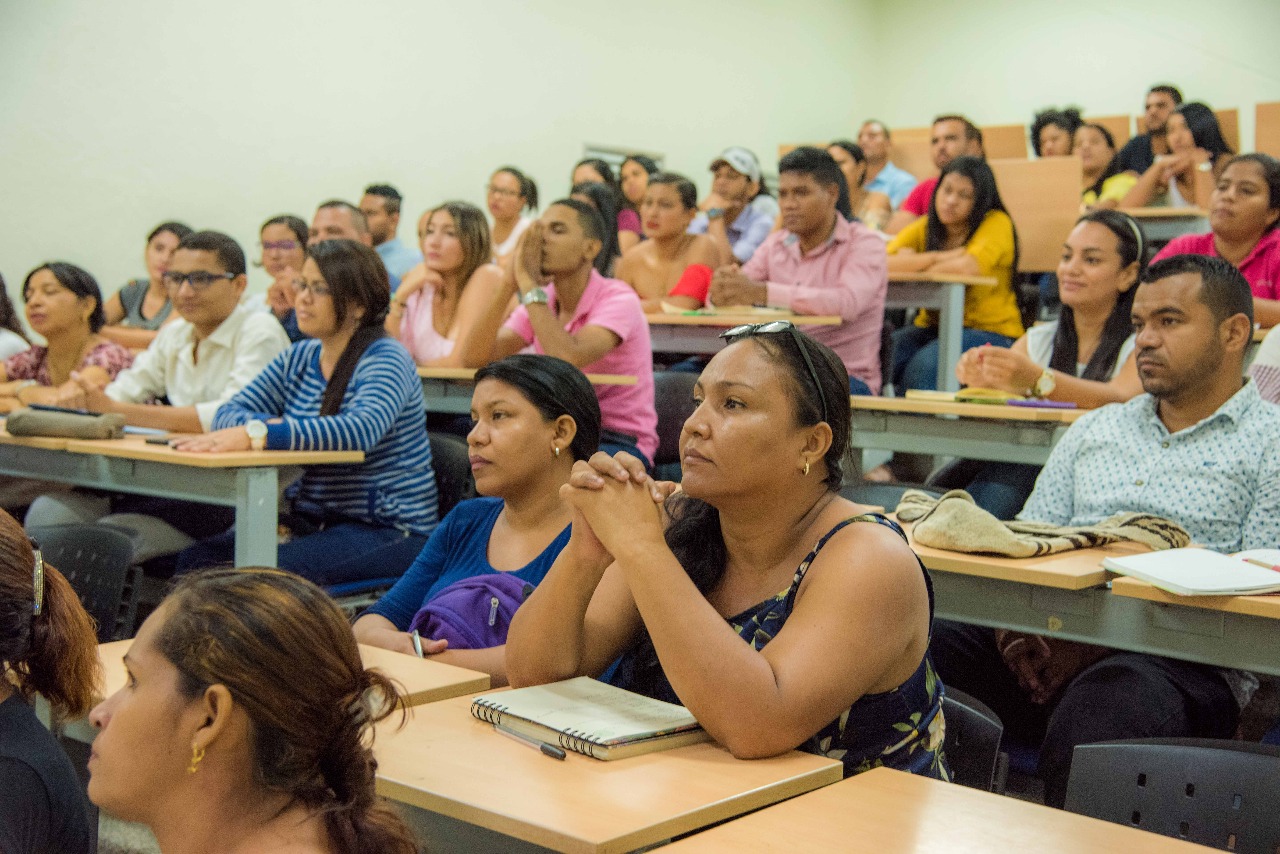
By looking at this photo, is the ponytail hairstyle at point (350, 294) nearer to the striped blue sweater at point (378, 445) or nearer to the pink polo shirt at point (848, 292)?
the striped blue sweater at point (378, 445)

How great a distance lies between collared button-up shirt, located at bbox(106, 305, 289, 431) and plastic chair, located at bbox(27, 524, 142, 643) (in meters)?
1.41

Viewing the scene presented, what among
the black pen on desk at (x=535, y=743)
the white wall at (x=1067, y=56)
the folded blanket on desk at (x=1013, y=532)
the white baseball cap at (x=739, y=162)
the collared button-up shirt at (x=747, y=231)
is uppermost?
the white wall at (x=1067, y=56)

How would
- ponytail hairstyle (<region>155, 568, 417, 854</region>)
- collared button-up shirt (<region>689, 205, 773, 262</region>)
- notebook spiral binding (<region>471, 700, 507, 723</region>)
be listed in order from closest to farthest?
ponytail hairstyle (<region>155, 568, 417, 854</region>), notebook spiral binding (<region>471, 700, 507, 723</region>), collared button-up shirt (<region>689, 205, 773, 262</region>)

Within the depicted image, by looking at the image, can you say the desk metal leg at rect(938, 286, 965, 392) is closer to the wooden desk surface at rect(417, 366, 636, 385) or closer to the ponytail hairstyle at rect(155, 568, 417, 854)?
the wooden desk surface at rect(417, 366, 636, 385)

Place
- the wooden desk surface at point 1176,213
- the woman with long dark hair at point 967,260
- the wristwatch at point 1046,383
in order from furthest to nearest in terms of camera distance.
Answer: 1. the wooden desk surface at point 1176,213
2. the woman with long dark hair at point 967,260
3. the wristwatch at point 1046,383

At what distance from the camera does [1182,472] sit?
8.70 ft

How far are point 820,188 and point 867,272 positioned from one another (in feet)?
1.17

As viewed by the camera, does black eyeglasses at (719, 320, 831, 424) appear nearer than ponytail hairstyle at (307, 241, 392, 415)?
Yes

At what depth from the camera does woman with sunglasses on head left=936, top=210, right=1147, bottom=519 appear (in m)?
3.43

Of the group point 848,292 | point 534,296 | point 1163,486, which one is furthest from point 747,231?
point 1163,486

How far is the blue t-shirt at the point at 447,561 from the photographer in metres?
2.37

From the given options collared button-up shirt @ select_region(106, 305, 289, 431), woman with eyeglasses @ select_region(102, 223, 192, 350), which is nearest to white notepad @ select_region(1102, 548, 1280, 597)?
collared button-up shirt @ select_region(106, 305, 289, 431)

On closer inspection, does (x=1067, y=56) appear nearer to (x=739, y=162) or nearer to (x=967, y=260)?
(x=739, y=162)

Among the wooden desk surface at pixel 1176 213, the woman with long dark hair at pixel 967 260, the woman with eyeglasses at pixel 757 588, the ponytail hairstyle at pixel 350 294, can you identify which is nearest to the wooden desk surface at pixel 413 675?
the woman with eyeglasses at pixel 757 588
